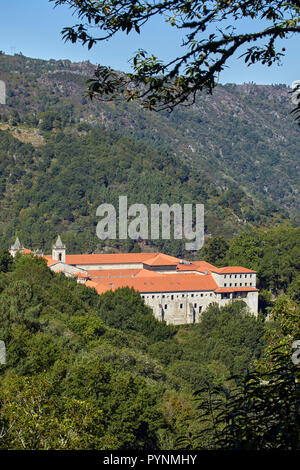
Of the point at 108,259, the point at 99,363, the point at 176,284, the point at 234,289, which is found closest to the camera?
the point at 99,363

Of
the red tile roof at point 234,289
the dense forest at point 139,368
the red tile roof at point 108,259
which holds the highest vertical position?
the red tile roof at point 108,259

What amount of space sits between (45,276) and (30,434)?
36.7 meters

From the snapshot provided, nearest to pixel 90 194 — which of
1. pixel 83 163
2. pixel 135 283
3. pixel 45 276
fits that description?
pixel 83 163

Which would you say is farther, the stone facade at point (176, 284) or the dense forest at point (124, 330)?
the stone facade at point (176, 284)

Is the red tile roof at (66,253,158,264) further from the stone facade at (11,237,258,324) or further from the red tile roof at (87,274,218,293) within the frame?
the red tile roof at (87,274,218,293)

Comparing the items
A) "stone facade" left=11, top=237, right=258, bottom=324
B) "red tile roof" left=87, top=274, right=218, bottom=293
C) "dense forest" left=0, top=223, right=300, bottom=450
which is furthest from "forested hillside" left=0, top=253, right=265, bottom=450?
"red tile roof" left=87, top=274, right=218, bottom=293

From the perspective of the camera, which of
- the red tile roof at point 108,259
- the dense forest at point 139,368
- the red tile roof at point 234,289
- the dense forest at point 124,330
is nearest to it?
the dense forest at point 139,368

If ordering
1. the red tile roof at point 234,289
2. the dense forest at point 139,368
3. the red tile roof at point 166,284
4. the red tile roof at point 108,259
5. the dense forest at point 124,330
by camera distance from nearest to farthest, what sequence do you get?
the dense forest at point 139,368 → the dense forest at point 124,330 → the red tile roof at point 166,284 → the red tile roof at point 234,289 → the red tile roof at point 108,259

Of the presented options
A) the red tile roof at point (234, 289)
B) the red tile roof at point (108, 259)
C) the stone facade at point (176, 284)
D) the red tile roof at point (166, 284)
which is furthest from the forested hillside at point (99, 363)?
the red tile roof at point (108, 259)

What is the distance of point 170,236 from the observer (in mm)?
96250

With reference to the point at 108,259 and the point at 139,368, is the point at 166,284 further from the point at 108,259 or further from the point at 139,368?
the point at 139,368

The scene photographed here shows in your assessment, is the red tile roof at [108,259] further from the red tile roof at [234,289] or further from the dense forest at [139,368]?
the red tile roof at [234,289]

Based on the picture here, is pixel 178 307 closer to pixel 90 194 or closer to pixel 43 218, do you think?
pixel 43 218

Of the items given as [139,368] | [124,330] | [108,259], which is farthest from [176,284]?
[139,368]
